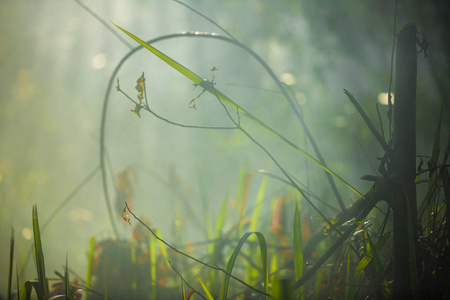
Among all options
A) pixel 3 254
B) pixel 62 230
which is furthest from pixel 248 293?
pixel 62 230

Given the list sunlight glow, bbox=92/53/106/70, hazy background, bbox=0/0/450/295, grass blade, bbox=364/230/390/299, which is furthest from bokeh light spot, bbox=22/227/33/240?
grass blade, bbox=364/230/390/299

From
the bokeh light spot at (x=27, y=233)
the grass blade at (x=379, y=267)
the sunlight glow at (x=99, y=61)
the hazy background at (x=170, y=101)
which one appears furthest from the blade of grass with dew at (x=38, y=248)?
the sunlight glow at (x=99, y=61)

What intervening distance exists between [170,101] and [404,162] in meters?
1.57

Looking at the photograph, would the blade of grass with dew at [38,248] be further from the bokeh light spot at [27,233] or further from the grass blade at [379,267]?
the bokeh light spot at [27,233]

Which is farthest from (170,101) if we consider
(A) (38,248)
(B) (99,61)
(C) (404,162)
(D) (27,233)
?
(C) (404,162)

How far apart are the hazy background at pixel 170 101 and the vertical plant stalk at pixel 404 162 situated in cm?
80

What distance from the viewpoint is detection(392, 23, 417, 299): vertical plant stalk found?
1.48 ft

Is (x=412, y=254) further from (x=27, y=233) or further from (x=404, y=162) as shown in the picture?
(x=27, y=233)

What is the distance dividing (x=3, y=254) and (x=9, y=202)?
0.28 m

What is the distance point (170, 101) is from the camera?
1.88 m

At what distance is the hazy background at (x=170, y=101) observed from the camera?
1.57 metres

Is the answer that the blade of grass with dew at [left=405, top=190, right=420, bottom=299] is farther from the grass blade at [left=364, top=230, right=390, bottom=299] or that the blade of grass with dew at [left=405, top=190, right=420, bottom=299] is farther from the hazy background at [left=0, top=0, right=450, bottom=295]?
the hazy background at [left=0, top=0, right=450, bottom=295]

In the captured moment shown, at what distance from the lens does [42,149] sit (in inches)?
68.6

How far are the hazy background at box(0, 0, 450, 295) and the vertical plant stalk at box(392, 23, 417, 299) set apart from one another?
31.7 inches
